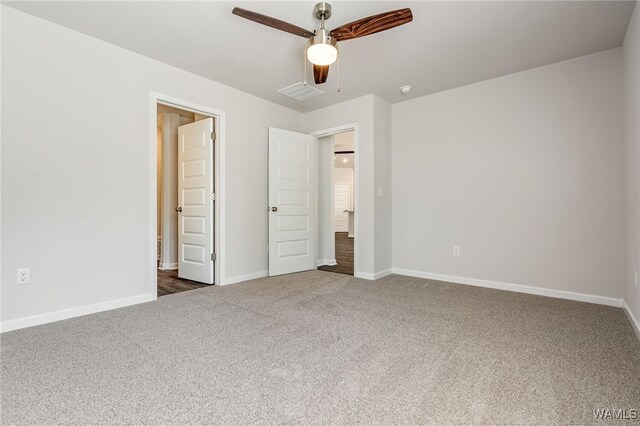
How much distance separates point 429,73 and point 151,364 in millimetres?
3729

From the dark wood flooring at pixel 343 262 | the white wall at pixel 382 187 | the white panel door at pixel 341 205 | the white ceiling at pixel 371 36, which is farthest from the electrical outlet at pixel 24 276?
the white panel door at pixel 341 205

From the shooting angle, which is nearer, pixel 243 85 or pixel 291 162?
pixel 243 85

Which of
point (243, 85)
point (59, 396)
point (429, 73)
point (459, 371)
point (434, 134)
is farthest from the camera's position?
point (434, 134)

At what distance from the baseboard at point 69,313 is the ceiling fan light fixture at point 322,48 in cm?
277

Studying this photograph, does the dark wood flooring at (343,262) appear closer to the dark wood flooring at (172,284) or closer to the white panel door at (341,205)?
the dark wood flooring at (172,284)

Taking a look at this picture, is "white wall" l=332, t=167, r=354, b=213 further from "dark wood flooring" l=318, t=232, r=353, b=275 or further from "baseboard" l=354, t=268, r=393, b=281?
"baseboard" l=354, t=268, r=393, b=281

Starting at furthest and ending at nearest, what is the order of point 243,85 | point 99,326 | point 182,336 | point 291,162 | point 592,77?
point 291,162
point 243,85
point 592,77
point 99,326
point 182,336

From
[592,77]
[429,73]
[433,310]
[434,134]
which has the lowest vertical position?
[433,310]

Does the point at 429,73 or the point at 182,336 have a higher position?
the point at 429,73

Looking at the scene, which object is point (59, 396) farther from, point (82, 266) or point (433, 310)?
point (433, 310)

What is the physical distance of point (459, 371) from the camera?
1.78 m

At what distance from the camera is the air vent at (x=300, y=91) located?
3.82m

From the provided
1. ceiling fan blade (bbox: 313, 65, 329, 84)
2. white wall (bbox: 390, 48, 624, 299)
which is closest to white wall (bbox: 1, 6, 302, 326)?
ceiling fan blade (bbox: 313, 65, 329, 84)

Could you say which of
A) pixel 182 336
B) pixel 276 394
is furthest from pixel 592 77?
pixel 182 336
